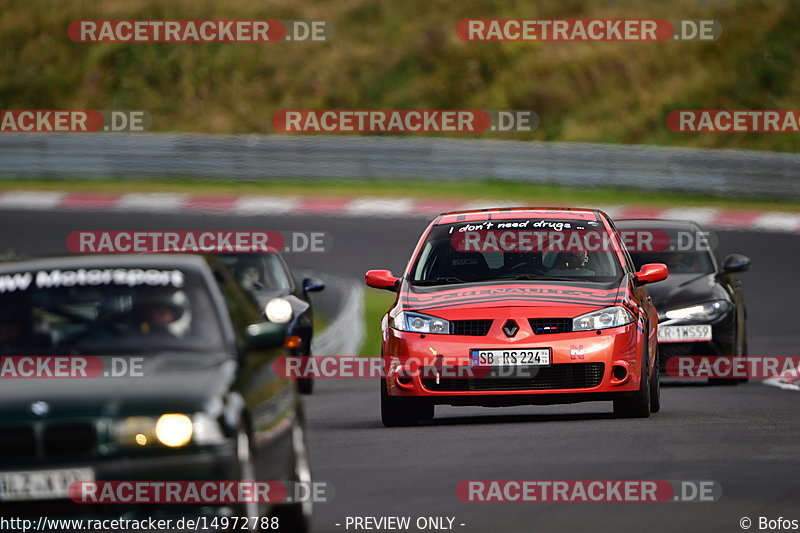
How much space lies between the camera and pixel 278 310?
16.5m

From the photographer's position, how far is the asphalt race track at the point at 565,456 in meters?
8.39

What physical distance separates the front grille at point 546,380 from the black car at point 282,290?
4.72m

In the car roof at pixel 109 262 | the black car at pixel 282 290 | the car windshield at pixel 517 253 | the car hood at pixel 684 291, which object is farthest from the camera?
the black car at pixel 282 290

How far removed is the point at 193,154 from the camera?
3428cm

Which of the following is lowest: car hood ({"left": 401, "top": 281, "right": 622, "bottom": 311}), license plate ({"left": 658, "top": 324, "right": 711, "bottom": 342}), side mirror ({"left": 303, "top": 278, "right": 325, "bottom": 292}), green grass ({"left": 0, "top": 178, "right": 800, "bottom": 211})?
license plate ({"left": 658, "top": 324, "right": 711, "bottom": 342})

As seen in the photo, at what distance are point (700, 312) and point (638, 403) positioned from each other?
4.08 meters

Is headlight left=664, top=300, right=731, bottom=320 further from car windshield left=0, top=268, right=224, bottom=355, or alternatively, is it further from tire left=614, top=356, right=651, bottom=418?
car windshield left=0, top=268, right=224, bottom=355

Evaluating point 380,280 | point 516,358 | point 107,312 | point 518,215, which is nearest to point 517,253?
point 518,215

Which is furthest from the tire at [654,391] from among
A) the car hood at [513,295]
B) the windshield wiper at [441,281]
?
the windshield wiper at [441,281]

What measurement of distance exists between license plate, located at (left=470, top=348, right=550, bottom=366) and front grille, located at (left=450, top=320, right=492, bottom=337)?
191mm

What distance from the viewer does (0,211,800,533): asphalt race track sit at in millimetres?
8391

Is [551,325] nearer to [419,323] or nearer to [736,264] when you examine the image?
[419,323]

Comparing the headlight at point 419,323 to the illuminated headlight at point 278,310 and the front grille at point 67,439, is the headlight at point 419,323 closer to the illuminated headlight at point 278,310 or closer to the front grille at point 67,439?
the illuminated headlight at point 278,310


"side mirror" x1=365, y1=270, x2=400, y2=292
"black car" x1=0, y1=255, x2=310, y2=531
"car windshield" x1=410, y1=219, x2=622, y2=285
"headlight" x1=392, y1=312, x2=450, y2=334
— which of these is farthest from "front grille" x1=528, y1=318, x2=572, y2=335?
"black car" x1=0, y1=255, x2=310, y2=531
